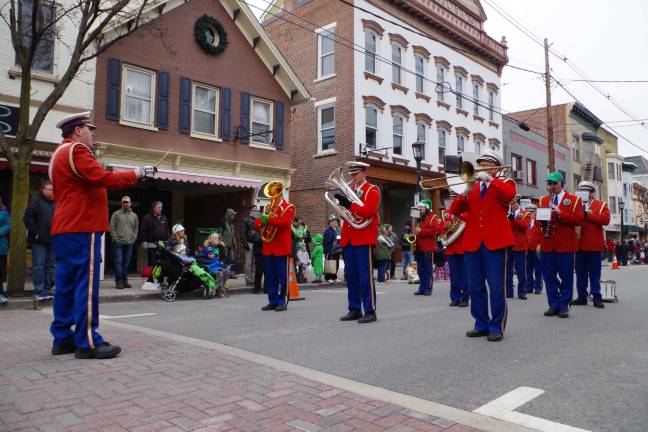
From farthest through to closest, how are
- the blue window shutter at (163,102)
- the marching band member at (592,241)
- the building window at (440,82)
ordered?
the building window at (440,82), the blue window shutter at (163,102), the marching band member at (592,241)

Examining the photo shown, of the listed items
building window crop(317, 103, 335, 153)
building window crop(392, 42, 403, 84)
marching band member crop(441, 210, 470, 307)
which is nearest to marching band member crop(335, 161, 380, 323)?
marching band member crop(441, 210, 470, 307)

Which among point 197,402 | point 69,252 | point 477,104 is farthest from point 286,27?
point 197,402

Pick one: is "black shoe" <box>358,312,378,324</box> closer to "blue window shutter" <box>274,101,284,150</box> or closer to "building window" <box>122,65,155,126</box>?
"building window" <box>122,65,155,126</box>

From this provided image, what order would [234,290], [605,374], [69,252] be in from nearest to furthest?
1. [605,374]
2. [69,252]
3. [234,290]

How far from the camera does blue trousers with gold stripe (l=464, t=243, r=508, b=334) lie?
591 cm

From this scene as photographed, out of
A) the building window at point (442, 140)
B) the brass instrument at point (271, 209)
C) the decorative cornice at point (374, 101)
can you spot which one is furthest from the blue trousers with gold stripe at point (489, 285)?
the building window at point (442, 140)

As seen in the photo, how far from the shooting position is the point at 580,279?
9.12m

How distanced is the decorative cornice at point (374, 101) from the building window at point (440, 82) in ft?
17.1

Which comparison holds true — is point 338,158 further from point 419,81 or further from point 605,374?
point 605,374

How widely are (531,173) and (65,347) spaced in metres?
35.3

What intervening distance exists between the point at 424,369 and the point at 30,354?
3736 millimetres

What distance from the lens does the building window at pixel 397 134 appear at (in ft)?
78.1

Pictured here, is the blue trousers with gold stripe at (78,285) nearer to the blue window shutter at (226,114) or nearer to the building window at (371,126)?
the blue window shutter at (226,114)

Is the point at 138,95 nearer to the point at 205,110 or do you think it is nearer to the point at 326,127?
the point at 205,110
